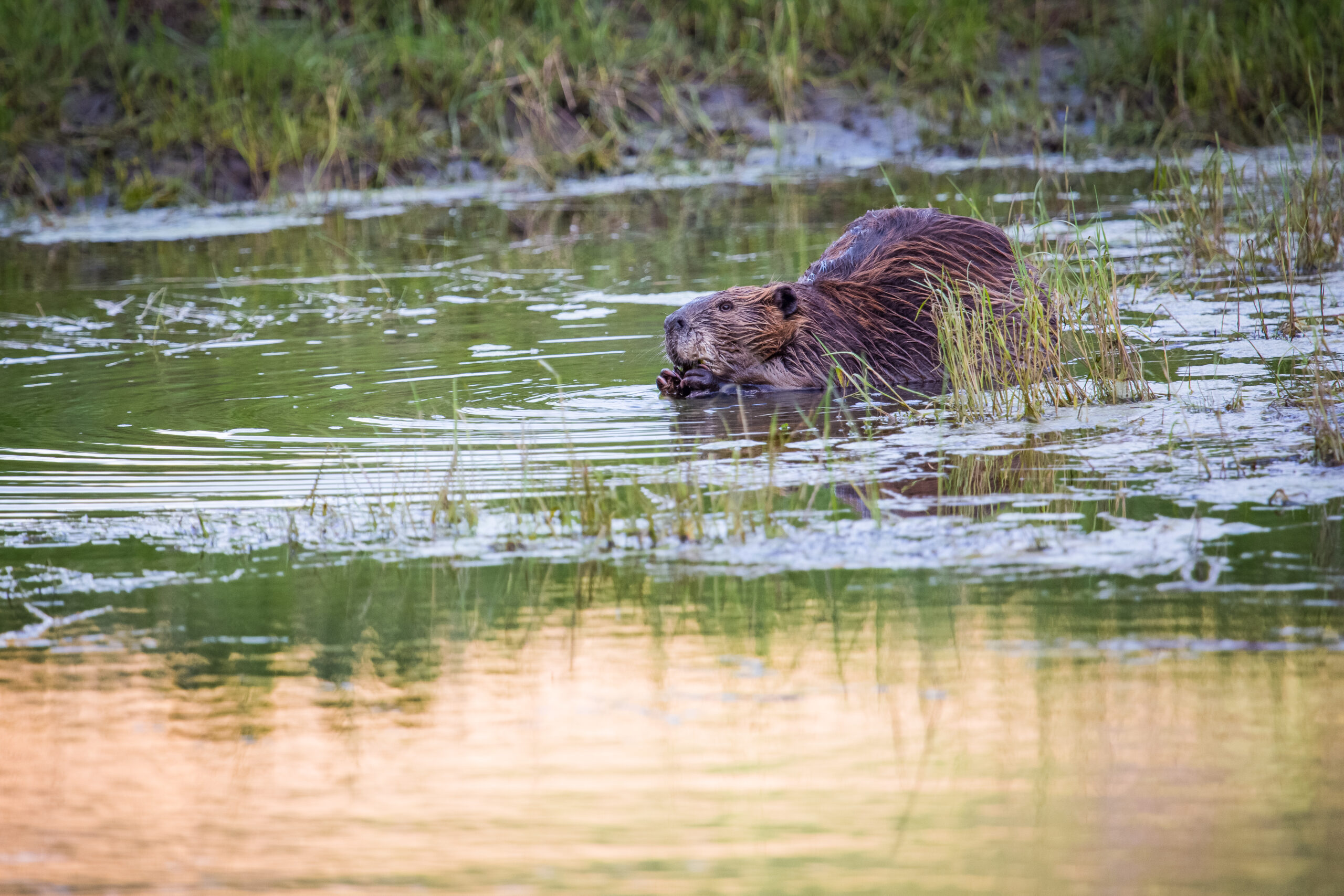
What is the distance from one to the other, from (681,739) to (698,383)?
3.00 m

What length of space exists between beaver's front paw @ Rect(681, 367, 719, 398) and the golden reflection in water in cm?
246

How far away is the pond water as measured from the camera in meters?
2.20

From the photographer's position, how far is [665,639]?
297cm

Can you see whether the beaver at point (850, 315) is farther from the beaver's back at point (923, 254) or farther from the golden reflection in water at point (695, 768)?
the golden reflection in water at point (695, 768)

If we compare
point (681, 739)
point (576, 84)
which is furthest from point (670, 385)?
point (576, 84)

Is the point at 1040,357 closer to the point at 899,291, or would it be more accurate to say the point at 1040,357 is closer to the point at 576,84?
the point at 899,291

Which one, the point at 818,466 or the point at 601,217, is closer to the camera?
the point at 818,466

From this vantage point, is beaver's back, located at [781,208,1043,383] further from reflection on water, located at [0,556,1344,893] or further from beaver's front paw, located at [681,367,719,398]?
reflection on water, located at [0,556,1344,893]

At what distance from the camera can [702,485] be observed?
403 cm

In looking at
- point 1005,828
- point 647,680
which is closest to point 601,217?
point 647,680

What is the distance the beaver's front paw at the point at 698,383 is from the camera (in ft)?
17.9

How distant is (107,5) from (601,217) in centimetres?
488

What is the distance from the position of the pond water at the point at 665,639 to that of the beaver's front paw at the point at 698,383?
8.5 inches

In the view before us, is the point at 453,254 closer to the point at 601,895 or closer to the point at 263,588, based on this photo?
the point at 263,588
